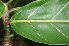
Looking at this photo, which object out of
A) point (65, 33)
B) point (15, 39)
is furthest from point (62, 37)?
point (15, 39)

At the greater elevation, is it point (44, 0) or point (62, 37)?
point (44, 0)

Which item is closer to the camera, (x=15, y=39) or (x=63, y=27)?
(x=63, y=27)

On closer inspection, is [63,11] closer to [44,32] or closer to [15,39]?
[44,32]

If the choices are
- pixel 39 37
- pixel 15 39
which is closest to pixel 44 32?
pixel 39 37

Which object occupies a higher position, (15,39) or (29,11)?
(29,11)

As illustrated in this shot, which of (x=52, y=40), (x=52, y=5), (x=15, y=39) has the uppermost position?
(x=52, y=5)

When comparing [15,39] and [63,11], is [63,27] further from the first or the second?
[15,39]
